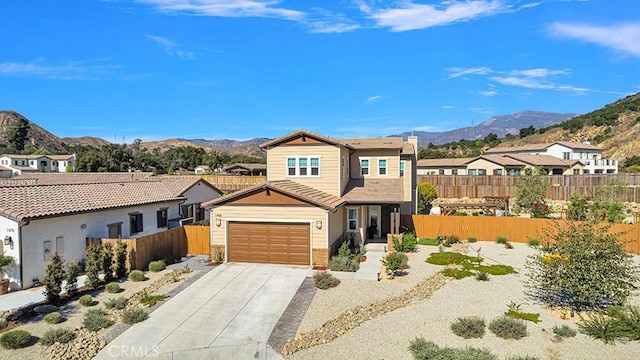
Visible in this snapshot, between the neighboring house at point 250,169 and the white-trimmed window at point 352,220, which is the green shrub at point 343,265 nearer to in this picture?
the white-trimmed window at point 352,220

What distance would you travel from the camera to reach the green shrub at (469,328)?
36.5 feet

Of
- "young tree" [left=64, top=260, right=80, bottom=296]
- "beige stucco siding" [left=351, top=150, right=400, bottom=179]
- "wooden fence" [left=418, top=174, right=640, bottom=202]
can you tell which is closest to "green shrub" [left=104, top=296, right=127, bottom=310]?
"young tree" [left=64, top=260, right=80, bottom=296]

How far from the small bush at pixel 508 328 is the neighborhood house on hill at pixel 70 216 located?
645 inches

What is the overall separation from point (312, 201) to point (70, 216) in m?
10.4

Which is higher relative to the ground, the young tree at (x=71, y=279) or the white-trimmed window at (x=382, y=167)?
the white-trimmed window at (x=382, y=167)

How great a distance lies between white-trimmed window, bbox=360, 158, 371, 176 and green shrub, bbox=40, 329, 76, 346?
18.5m

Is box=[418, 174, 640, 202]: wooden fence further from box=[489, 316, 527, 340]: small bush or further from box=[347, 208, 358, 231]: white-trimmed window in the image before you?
box=[489, 316, 527, 340]: small bush

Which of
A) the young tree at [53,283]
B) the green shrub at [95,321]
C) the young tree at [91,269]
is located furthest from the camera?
the young tree at [91,269]

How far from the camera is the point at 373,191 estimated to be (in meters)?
23.8

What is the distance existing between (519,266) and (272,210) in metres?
12.2

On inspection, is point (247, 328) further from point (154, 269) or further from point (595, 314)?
point (595, 314)

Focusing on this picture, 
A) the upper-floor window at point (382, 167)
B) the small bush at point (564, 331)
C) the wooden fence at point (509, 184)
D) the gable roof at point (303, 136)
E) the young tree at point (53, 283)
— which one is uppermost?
the gable roof at point (303, 136)

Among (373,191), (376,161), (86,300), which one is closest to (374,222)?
(373,191)

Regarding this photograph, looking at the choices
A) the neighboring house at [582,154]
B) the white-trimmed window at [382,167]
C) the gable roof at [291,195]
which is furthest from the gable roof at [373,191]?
the neighboring house at [582,154]
